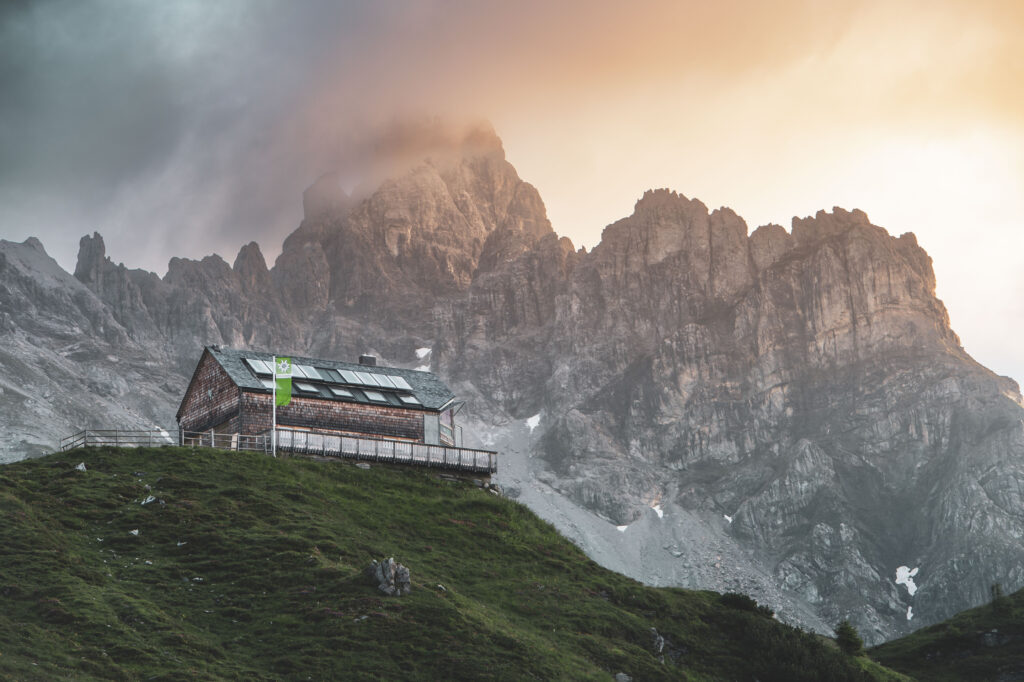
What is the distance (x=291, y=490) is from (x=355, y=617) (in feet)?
56.2

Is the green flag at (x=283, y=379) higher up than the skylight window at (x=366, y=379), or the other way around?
the skylight window at (x=366, y=379)

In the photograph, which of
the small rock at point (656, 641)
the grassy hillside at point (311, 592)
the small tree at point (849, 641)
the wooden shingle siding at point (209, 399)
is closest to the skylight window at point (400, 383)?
the wooden shingle siding at point (209, 399)

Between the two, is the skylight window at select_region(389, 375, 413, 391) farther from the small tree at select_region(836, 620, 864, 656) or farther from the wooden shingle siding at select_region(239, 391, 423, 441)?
the small tree at select_region(836, 620, 864, 656)

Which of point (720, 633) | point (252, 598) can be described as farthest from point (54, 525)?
point (720, 633)

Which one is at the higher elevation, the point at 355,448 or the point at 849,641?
the point at 355,448

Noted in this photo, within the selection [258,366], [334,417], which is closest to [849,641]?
[334,417]

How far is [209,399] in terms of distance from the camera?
77.4m

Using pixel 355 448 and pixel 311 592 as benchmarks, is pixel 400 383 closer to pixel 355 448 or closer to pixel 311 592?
pixel 355 448

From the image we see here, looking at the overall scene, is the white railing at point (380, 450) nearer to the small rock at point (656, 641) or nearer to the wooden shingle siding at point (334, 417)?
the wooden shingle siding at point (334, 417)

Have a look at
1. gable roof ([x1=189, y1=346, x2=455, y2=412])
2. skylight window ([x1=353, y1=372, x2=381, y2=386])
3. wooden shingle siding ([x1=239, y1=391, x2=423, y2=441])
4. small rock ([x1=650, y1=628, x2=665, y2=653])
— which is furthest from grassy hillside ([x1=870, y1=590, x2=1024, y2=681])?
skylight window ([x1=353, y1=372, x2=381, y2=386])

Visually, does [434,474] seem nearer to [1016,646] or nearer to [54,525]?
[54,525]

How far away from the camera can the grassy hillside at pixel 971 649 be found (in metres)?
69.1

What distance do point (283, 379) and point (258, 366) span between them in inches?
214

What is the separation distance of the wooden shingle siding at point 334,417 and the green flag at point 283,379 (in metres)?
1.87
